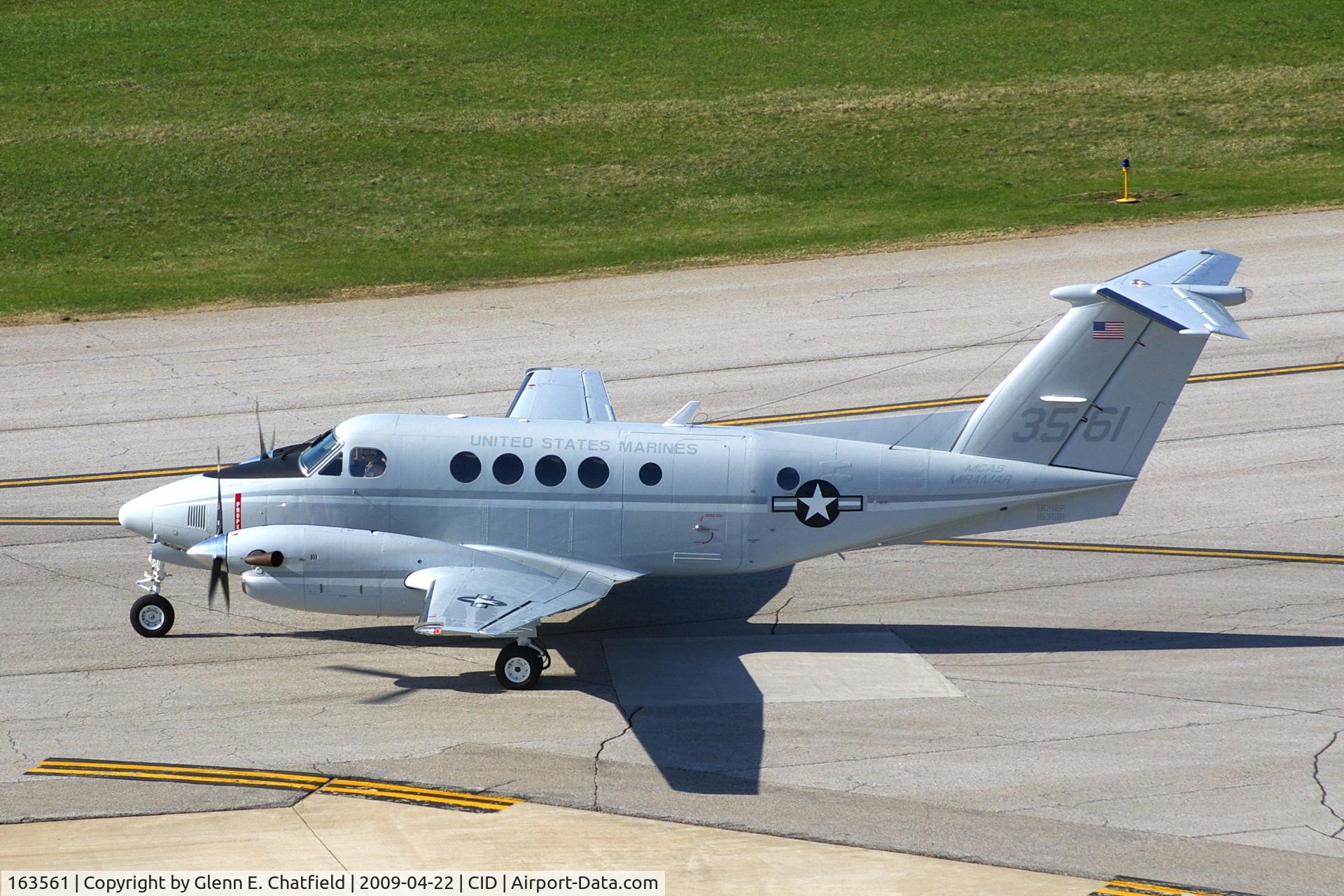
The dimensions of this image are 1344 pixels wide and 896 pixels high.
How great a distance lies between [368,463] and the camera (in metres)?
19.3

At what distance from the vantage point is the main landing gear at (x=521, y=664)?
18297mm

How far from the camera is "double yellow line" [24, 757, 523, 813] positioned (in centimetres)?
1563

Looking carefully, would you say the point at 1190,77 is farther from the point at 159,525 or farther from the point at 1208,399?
the point at 159,525

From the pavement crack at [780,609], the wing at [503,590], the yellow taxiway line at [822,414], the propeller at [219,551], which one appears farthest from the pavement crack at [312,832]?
the yellow taxiway line at [822,414]

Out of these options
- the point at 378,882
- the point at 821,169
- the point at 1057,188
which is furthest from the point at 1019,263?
the point at 378,882

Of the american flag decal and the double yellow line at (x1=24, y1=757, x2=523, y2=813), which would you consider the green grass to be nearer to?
the american flag decal

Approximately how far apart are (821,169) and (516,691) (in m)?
31.6

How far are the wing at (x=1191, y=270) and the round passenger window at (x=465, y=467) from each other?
8.92m

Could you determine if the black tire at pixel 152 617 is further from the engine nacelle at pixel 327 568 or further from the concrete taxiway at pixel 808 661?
the engine nacelle at pixel 327 568

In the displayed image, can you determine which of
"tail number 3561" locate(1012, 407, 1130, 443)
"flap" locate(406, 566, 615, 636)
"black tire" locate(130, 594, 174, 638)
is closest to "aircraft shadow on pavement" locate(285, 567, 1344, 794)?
"flap" locate(406, 566, 615, 636)

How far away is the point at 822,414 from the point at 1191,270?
1004 cm

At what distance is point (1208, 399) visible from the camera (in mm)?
28812

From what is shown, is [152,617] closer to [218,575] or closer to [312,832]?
[218,575]

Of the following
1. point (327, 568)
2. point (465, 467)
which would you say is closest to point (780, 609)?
point (465, 467)
